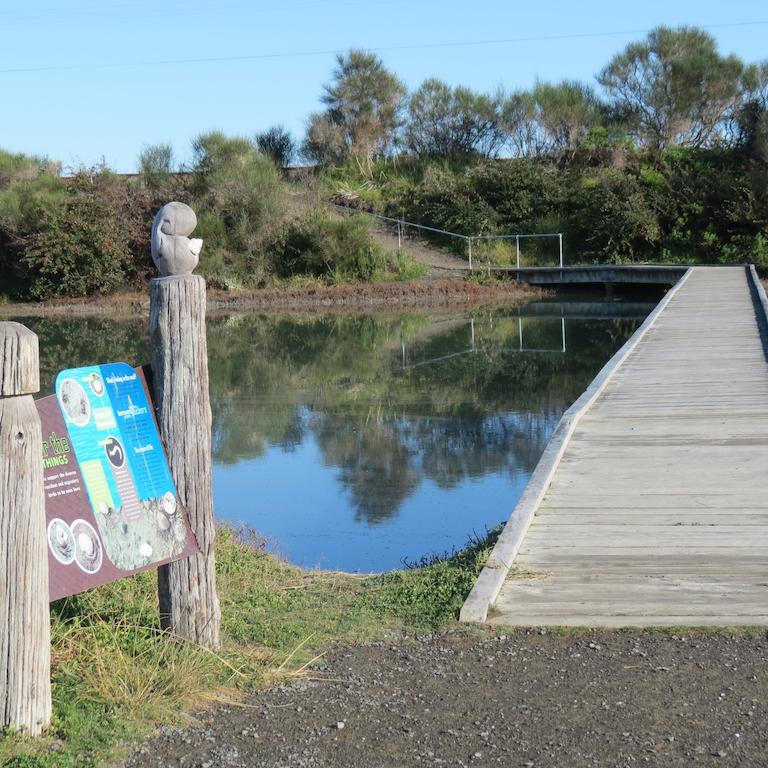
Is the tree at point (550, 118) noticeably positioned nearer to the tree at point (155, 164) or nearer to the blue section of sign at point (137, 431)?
the tree at point (155, 164)

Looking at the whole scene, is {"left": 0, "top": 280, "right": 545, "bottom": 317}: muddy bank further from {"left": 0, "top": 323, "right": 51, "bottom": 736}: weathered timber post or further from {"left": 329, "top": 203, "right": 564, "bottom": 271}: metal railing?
{"left": 0, "top": 323, "right": 51, "bottom": 736}: weathered timber post

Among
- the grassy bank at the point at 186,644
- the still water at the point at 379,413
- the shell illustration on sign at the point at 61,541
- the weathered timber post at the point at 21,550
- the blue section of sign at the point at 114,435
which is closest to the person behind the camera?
the weathered timber post at the point at 21,550

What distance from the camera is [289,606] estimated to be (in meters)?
5.52

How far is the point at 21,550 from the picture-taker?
3.62 metres

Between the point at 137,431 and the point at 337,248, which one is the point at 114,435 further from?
the point at 337,248

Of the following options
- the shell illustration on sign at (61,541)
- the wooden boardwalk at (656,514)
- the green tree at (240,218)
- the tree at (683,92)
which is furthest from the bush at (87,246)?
the shell illustration on sign at (61,541)

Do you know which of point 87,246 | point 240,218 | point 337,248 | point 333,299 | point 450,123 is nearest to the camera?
point 333,299

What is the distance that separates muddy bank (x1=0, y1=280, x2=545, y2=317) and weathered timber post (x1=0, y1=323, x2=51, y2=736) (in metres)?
25.4

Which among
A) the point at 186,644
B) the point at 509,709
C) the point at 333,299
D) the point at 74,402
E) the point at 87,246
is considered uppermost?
the point at 87,246

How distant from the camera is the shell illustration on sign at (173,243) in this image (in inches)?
173

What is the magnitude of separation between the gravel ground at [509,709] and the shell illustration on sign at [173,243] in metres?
1.71

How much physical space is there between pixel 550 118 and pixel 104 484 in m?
34.4

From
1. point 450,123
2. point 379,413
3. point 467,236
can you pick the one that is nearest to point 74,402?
point 379,413

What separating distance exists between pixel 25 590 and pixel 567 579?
267cm
